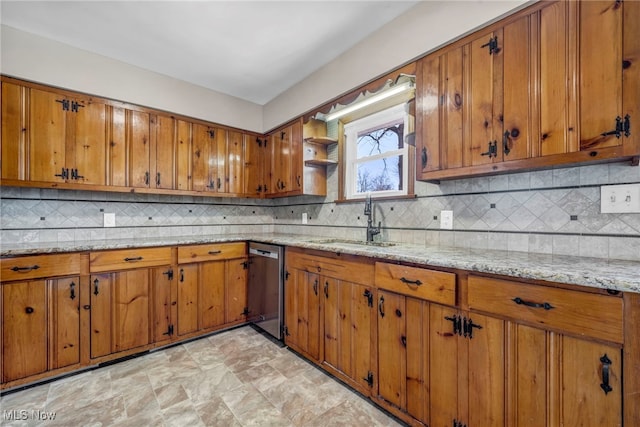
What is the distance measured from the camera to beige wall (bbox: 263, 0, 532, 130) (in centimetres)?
153

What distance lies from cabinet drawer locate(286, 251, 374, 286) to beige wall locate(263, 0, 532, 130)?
1406 millimetres

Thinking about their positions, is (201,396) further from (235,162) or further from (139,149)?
(235,162)

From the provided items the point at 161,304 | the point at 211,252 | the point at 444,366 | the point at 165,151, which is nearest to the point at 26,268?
the point at 161,304

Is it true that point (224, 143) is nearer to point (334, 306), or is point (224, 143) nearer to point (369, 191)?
point (369, 191)

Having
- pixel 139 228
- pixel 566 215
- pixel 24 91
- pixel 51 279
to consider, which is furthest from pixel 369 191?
pixel 24 91

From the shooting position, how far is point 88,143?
240 centimetres

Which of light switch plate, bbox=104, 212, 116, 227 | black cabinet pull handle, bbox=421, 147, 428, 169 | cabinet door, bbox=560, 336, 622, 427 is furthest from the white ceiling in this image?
cabinet door, bbox=560, 336, 622, 427

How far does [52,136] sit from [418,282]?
9.85 feet

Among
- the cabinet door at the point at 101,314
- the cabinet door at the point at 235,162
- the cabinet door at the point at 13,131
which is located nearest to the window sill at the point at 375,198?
the cabinet door at the point at 235,162

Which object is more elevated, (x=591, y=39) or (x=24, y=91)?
(x=24, y=91)

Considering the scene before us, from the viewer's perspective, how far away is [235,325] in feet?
9.60

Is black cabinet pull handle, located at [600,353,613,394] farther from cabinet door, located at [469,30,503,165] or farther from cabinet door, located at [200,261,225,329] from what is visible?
cabinet door, located at [200,261,225,329]

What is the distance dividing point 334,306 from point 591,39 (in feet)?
6.44

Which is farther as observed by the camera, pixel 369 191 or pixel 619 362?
pixel 369 191
